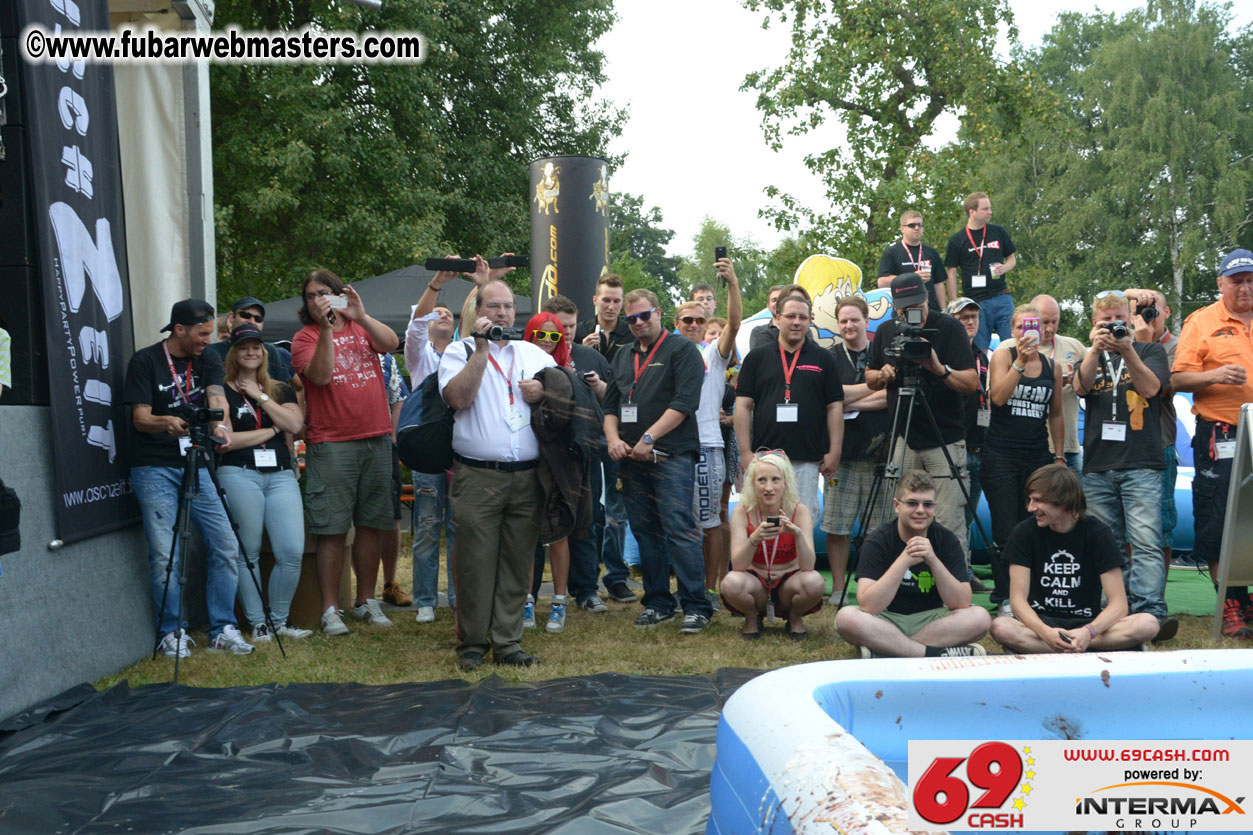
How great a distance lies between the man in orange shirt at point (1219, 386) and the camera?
19.3ft

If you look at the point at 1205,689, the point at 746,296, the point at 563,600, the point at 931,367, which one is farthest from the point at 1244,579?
the point at 746,296

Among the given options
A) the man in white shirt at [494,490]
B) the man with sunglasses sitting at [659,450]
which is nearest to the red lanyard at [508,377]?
the man in white shirt at [494,490]

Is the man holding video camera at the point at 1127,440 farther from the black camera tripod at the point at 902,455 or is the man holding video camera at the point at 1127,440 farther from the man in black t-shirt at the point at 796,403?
the man in black t-shirt at the point at 796,403

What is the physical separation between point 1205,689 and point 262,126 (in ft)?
50.6

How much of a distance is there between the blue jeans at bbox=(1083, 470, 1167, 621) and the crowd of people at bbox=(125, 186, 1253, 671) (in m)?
0.01

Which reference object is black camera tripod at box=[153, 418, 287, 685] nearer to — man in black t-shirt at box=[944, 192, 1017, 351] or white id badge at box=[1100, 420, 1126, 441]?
white id badge at box=[1100, 420, 1126, 441]

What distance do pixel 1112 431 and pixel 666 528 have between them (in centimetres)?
253

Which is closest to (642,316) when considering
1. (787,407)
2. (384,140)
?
(787,407)

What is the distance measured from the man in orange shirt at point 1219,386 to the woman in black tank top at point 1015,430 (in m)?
0.70

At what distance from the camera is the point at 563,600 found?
20.1 ft

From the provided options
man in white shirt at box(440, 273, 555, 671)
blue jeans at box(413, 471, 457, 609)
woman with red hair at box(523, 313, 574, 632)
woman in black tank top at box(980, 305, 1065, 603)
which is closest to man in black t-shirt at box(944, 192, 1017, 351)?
woman in black tank top at box(980, 305, 1065, 603)

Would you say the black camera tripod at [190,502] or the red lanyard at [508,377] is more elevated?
the red lanyard at [508,377]

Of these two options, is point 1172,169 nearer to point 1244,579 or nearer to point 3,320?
point 1244,579

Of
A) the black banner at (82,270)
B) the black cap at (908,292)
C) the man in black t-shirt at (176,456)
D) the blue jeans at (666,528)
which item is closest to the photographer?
the black banner at (82,270)
